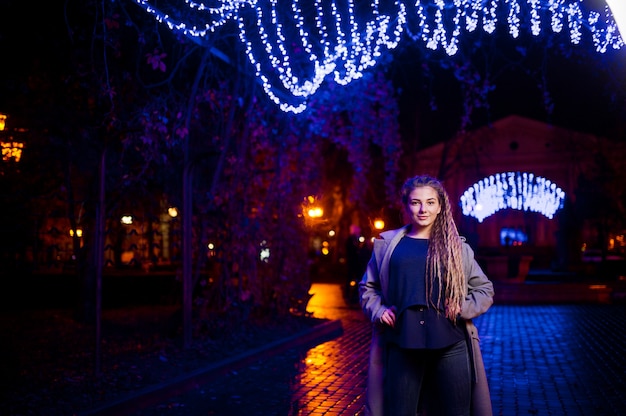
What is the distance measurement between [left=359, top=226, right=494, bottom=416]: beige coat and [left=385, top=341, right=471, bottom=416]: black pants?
0.05m

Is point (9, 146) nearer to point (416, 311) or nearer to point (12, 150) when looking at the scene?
point (12, 150)

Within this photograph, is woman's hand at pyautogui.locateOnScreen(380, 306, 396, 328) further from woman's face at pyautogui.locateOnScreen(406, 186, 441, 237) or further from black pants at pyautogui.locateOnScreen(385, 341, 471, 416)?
woman's face at pyautogui.locateOnScreen(406, 186, 441, 237)

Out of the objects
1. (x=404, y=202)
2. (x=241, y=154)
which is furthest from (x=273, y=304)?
(x=404, y=202)

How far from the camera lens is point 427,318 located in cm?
404

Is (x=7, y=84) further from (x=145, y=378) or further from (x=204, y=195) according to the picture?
(x=145, y=378)

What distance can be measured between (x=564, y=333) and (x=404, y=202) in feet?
32.9

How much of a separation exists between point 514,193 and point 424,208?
1402 inches

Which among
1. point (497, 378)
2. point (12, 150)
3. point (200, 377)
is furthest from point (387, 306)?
point (12, 150)

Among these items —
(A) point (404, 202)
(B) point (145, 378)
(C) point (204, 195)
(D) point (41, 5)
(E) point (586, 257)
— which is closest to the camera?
(A) point (404, 202)

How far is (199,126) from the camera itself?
12.4 metres

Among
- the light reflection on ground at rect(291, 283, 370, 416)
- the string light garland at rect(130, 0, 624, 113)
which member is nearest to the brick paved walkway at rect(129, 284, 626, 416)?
the light reflection on ground at rect(291, 283, 370, 416)

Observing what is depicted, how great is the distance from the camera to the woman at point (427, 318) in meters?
4.04

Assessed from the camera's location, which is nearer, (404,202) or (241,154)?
(404,202)

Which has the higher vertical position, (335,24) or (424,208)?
(335,24)
